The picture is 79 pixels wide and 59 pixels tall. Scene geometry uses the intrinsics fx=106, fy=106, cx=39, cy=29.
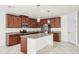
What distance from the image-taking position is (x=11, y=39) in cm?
770

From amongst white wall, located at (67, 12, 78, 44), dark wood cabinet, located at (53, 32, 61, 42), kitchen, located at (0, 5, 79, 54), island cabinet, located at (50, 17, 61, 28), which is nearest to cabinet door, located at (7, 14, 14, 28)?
kitchen, located at (0, 5, 79, 54)

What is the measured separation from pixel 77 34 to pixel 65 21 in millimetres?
2757

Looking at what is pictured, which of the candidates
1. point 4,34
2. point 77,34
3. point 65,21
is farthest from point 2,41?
point 65,21

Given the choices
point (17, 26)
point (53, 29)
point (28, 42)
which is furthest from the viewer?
point (53, 29)

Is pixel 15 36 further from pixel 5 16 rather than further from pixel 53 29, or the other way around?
pixel 53 29

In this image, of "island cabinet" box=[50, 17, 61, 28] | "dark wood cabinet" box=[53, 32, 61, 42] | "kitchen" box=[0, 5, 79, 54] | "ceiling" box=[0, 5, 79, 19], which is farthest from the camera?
"island cabinet" box=[50, 17, 61, 28]

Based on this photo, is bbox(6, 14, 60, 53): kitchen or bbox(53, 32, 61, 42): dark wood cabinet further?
bbox(53, 32, 61, 42): dark wood cabinet

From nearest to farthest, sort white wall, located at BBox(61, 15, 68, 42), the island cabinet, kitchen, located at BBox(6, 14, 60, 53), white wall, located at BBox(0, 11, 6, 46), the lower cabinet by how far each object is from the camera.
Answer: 1. white wall, located at BBox(0, 11, 6, 46)
2. the lower cabinet
3. kitchen, located at BBox(6, 14, 60, 53)
4. white wall, located at BBox(61, 15, 68, 42)
5. the island cabinet

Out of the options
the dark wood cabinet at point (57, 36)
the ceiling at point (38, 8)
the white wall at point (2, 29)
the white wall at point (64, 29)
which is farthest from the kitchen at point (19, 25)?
the ceiling at point (38, 8)

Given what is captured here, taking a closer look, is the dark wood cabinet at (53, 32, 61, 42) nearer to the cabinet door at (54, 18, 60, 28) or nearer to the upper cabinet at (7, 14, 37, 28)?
the cabinet door at (54, 18, 60, 28)

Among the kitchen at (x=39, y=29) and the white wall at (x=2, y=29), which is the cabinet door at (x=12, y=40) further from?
the white wall at (x=2, y=29)

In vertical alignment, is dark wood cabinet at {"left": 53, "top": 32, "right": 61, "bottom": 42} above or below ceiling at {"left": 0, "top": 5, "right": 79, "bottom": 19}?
below

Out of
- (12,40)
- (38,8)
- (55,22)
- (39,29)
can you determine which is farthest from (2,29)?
(39,29)

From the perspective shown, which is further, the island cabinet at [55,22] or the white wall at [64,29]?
the island cabinet at [55,22]
